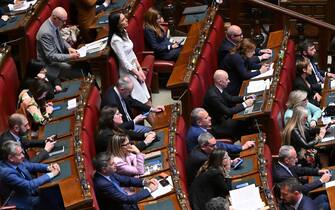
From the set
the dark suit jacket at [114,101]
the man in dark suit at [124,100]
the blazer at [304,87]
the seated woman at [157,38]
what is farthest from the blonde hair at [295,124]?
the seated woman at [157,38]

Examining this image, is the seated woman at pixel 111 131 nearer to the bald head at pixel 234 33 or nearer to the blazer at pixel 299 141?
the blazer at pixel 299 141

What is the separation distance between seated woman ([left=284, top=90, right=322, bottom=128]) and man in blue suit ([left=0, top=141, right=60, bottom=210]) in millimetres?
1208

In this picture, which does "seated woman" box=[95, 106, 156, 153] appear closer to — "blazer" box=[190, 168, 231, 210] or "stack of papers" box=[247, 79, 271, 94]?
"blazer" box=[190, 168, 231, 210]

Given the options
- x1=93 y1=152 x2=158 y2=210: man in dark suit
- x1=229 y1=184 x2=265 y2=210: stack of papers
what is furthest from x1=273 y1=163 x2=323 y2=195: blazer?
x1=93 y1=152 x2=158 y2=210: man in dark suit

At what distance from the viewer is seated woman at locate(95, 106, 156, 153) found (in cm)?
344

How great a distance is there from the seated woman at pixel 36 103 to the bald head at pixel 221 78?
2.35 ft

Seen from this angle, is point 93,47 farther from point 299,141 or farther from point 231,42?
point 299,141

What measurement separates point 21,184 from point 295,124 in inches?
49.9

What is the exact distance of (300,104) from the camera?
4.04m

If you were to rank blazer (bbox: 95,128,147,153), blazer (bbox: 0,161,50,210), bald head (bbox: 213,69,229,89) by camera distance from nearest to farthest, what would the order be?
1. blazer (bbox: 0,161,50,210)
2. blazer (bbox: 95,128,147,153)
3. bald head (bbox: 213,69,229,89)

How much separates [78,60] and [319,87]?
115 cm

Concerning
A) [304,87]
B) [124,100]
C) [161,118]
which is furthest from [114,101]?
[304,87]

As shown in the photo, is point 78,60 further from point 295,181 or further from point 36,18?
point 295,181

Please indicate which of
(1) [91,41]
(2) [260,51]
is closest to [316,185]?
(2) [260,51]
